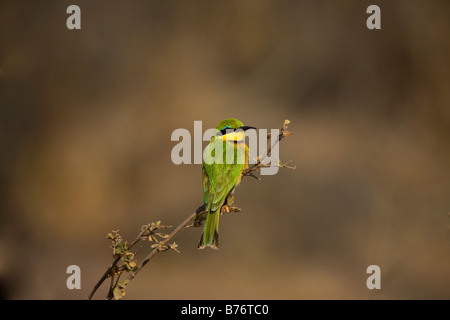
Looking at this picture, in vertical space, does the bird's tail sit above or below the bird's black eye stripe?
below

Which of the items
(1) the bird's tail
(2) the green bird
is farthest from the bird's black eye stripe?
(1) the bird's tail

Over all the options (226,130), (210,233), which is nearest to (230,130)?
(226,130)

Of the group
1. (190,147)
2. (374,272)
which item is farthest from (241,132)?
(374,272)

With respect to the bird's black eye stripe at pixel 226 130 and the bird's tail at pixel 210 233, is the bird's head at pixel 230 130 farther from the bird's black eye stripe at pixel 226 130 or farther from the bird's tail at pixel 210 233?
the bird's tail at pixel 210 233

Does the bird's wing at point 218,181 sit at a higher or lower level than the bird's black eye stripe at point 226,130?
lower

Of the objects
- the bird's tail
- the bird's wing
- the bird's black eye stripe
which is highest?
the bird's black eye stripe

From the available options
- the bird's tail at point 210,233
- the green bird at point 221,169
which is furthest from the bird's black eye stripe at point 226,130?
the bird's tail at point 210,233

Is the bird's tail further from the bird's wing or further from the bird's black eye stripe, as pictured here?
the bird's black eye stripe

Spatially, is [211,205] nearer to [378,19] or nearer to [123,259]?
[123,259]
